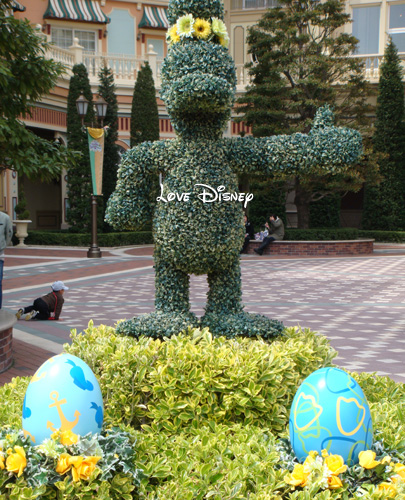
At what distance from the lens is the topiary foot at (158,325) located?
4.88 m

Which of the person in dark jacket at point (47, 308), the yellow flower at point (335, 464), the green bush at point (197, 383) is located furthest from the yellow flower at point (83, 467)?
the person in dark jacket at point (47, 308)

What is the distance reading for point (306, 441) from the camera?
9.89ft

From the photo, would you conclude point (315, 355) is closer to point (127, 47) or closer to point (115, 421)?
point (115, 421)

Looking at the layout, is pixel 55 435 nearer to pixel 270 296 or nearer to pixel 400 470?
pixel 400 470

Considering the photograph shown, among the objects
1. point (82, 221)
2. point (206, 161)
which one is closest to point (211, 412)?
point (206, 161)

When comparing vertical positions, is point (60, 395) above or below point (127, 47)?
below

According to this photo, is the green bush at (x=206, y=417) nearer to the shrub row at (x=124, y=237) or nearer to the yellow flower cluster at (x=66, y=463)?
the yellow flower cluster at (x=66, y=463)

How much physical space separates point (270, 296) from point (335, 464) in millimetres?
8332

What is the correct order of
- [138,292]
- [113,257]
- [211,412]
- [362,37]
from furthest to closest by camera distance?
[362,37] → [113,257] → [138,292] → [211,412]

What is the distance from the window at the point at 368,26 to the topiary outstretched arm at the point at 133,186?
25.3m

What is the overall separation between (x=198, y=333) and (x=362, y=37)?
86.6 feet

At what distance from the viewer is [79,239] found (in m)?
22.0

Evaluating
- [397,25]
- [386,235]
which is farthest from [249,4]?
[386,235]

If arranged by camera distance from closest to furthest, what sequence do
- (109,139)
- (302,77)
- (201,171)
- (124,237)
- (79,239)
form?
1. (201,171)
2. (302,77)
3. (79,239)
4. (124,237)
5. (109,139)
